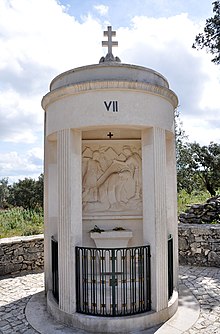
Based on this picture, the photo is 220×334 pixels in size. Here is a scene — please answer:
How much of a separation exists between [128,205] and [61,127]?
2.31 metres

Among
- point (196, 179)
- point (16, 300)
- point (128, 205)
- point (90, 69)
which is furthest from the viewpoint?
point (196, 179)

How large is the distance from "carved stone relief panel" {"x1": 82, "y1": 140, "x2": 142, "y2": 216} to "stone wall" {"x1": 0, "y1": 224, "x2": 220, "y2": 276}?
273 cm

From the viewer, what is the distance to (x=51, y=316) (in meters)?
5.11

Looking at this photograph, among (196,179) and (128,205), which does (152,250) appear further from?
(196,179)

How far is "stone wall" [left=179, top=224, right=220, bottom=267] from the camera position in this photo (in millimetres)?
8242

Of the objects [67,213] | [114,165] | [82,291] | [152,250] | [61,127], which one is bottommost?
[82,291]

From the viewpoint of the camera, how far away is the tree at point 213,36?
9.04 meters

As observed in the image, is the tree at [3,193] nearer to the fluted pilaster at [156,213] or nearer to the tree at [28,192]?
the tree at [28,192]

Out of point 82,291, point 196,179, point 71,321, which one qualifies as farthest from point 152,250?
point 196,179

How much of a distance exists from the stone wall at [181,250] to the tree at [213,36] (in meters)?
5.41

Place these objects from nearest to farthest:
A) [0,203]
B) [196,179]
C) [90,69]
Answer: [90,69], [196,179], [0,203]

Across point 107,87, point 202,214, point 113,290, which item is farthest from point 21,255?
point 202,214

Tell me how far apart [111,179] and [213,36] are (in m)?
6.18

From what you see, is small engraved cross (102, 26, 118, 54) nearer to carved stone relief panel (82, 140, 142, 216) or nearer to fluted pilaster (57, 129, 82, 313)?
carved stone relief panel (82, 140, 142, 216)
